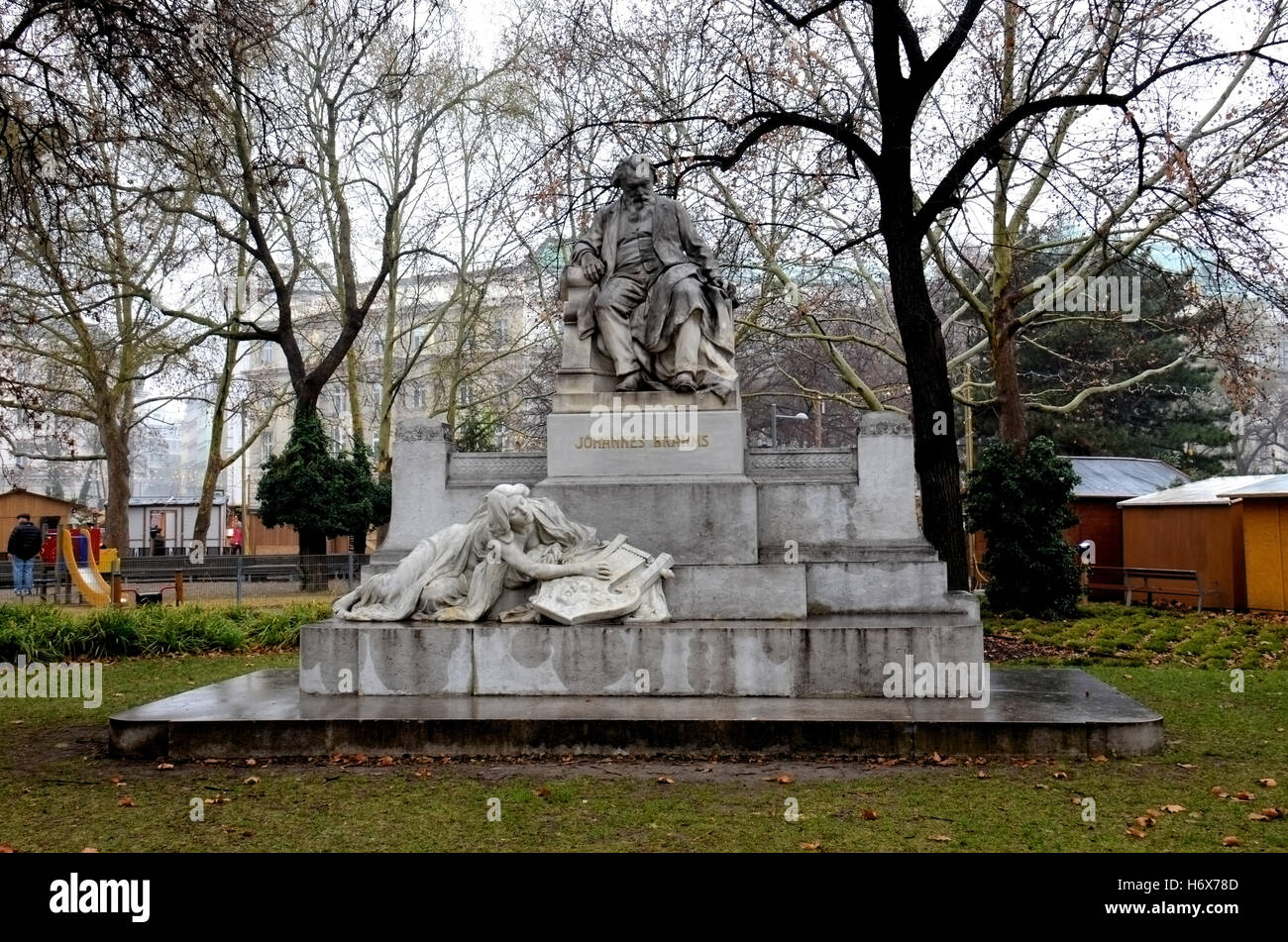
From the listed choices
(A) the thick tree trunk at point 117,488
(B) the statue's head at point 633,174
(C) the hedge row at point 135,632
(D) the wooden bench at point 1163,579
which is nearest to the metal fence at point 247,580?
(C) the hedge row at point 135,632

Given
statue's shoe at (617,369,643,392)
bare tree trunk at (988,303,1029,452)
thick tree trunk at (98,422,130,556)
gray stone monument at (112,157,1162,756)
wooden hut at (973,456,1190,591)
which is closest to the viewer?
gray stone monument at (112,157,1162,756)

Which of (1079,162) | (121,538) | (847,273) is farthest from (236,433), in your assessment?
(1079,162)

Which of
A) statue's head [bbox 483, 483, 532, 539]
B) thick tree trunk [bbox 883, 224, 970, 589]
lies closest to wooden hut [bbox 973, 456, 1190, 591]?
thick tree trunk [bbox 883, 224, 970, 589]

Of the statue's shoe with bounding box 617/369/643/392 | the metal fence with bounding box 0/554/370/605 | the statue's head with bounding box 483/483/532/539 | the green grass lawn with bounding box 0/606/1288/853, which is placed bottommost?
the green grass lawn with bounding box 0/606/1288/853

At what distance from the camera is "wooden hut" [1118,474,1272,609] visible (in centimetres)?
2159

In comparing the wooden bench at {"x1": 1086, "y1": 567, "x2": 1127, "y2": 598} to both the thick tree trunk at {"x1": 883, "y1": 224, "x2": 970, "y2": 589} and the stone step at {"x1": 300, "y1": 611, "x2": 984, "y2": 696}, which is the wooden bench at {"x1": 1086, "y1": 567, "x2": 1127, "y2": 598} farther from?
the stone step at {"x1": 300, "y1": 611, "x2": 984, "y2": 696}

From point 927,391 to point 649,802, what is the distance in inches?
375

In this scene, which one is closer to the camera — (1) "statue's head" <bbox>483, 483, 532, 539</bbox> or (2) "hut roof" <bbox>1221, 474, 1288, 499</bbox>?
(1) "statue's head" <bbox>483, 483, 532, 539</bbox>

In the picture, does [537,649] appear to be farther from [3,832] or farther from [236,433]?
[236,433]

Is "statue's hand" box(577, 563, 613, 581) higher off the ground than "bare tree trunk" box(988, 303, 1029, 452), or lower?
lower

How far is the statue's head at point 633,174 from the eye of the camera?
10602 millimetres

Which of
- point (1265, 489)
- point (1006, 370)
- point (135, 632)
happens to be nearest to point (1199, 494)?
point (1265, 489)

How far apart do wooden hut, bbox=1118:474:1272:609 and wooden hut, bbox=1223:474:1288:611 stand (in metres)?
0.48

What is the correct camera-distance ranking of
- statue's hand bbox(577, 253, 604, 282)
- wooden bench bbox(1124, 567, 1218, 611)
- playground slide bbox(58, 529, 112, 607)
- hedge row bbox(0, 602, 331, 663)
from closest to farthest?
statue's hand bbox(577, 253, 604, 282), hedge row bbox(0, 602, 331, 663), wooden bench bbox(1124, 567, 1218, 611), playground slide bbox(58, 529, 112, 607)
